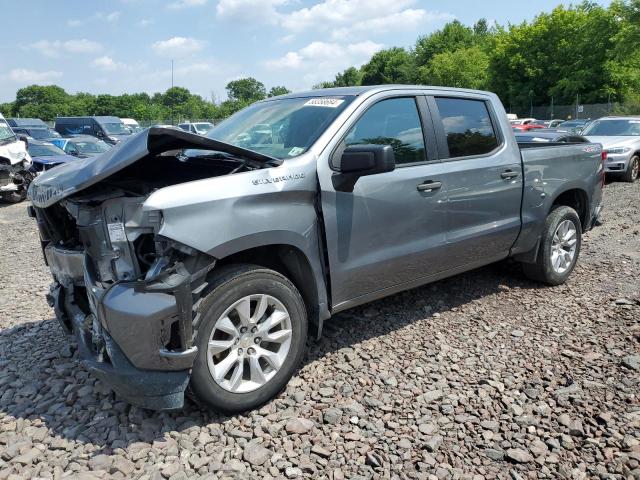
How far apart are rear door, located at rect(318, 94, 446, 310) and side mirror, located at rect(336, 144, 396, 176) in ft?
0.49

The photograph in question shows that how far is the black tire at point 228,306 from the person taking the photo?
2.75 m

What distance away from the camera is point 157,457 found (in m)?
2.68

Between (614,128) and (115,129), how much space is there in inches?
921

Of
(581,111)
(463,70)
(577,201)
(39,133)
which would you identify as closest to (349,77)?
(463,70)

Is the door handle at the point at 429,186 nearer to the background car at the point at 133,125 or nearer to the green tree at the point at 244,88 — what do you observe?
the background car at the point at 133,125

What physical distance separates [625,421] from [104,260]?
303cm

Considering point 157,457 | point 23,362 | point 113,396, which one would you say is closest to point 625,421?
point 157,457

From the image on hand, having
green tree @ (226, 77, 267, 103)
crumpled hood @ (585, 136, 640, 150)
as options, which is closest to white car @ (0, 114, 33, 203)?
crumpled hood @ (585, 136, 640, 150)

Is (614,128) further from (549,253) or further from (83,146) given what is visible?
(83,146)

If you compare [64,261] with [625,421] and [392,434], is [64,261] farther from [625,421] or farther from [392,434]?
[625,421]

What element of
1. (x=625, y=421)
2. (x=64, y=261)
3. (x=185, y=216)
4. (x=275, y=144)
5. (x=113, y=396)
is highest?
(x=275, y=144)

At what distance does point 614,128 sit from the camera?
1376 cm

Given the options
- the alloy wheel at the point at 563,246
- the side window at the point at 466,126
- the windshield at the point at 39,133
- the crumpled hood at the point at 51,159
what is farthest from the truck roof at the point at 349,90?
the windshield at the point at 39,133

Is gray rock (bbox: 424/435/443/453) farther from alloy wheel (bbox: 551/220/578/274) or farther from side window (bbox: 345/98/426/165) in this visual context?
alloy wheel (bbox: 551/220/578/274)
